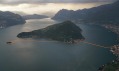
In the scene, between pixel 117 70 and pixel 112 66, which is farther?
pixel 112 66

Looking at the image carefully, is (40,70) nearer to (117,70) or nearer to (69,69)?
(69,69)

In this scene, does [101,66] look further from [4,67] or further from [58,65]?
[4,67]

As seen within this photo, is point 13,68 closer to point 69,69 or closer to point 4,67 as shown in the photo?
point 4,67

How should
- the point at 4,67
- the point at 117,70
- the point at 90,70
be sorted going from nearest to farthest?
the point at 117,70 → the point at 90,70 → the point at 4,67

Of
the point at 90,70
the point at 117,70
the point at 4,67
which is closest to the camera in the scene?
the point at 117,70

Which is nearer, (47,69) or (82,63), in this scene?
(47,69)

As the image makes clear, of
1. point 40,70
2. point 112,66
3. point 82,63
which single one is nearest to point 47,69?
point 40,70

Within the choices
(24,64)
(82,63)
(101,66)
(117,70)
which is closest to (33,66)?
(24,64)

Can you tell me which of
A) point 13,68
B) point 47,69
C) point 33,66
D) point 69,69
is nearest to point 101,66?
point 69,69
